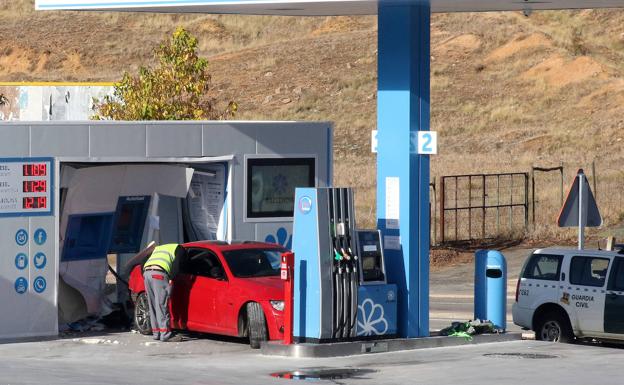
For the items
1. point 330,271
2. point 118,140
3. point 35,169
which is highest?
point 118,140

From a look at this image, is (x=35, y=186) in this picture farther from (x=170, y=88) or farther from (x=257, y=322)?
(x=170, y=88)

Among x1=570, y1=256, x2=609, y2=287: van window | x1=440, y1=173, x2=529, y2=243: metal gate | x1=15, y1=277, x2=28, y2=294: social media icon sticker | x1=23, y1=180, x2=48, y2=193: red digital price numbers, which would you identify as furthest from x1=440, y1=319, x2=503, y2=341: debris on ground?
x1=440, y1=173, x2=529, y2=243: metal gate

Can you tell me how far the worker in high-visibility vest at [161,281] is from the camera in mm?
19234

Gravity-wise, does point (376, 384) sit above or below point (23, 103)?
below

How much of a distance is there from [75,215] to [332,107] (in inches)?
1873

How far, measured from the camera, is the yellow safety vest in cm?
1925

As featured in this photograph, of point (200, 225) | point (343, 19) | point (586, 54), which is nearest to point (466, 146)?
point (586, 54)

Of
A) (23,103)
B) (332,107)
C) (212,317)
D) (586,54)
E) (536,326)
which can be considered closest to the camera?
(212,317)

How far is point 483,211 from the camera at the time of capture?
124 feet

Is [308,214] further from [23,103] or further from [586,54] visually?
[586,54]

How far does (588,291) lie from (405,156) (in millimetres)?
3904

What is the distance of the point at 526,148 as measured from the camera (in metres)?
57.1

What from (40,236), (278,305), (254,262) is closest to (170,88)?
(40,236)

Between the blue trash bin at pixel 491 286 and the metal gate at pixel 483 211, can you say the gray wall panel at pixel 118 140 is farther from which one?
the metal gate at pixel 483 211
